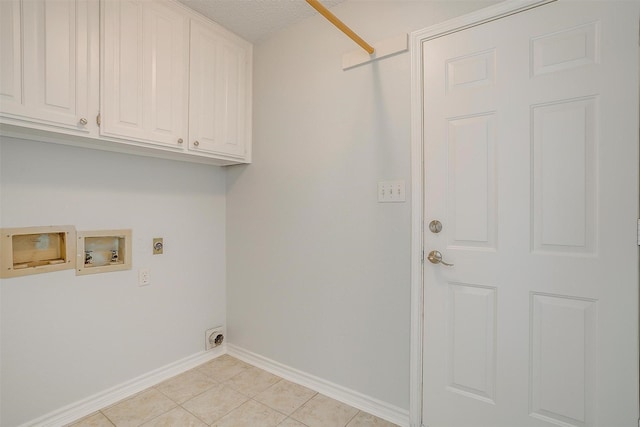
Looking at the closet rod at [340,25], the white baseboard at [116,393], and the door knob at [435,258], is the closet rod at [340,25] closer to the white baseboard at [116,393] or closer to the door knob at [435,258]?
the door knob at [435,258]

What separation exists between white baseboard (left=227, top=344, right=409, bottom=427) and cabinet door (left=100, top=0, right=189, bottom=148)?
1.65 metres

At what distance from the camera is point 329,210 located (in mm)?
1954

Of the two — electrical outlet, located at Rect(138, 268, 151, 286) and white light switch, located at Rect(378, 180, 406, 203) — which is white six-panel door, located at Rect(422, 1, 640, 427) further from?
electrical outlet, located at Rect(138, 268, 151, 286)

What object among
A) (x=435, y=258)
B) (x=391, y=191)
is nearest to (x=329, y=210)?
(x=391, y=191)

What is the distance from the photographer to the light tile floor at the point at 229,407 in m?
1.68

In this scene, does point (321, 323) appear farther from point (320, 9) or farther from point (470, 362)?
point (320, 9)

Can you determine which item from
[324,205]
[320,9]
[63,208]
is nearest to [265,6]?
[320,9]

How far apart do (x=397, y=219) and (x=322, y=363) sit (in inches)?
42.3

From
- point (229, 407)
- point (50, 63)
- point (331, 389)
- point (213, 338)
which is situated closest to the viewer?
point (50, 63)

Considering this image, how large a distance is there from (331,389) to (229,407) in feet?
2.04

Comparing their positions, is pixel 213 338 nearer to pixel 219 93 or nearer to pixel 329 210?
pixel 329 210

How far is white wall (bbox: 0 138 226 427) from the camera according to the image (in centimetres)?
155

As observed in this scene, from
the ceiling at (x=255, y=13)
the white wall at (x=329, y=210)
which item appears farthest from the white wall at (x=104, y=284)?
the ceiling at (x=255, y=13)

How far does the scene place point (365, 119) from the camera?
70.7 inches
